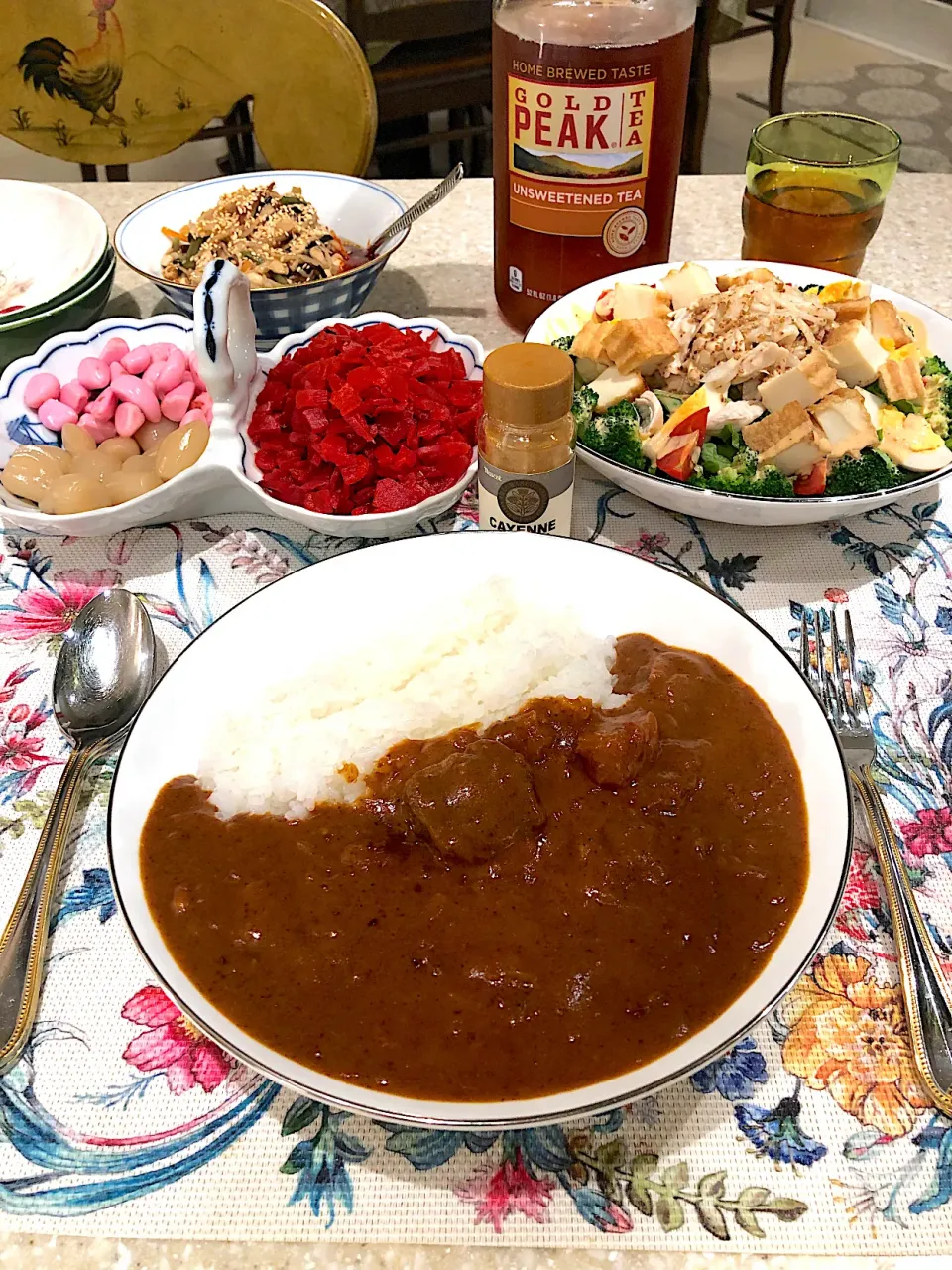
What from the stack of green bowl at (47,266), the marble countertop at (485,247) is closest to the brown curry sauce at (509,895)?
the stack of green bowl at (47,266)

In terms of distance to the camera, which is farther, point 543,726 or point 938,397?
point 938,397

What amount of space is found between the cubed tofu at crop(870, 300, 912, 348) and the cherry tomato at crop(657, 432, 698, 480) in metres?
0.61

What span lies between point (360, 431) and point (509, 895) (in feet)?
3.50

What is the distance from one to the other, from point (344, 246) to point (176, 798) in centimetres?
189

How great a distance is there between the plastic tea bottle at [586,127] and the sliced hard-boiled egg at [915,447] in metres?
0.86

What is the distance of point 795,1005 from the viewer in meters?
1.29

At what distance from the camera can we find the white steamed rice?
145 centimetres

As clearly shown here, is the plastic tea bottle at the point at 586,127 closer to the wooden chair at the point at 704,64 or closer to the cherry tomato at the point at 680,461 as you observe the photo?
the cherry tomato at the point at 680,461

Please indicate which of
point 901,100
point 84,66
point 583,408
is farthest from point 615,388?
point 901,100

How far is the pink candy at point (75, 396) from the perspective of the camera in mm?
2107

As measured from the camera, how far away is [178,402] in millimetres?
2090

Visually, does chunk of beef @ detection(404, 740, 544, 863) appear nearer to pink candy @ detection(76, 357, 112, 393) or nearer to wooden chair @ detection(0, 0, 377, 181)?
pink candy @ detection(76, 357, 112, 393)

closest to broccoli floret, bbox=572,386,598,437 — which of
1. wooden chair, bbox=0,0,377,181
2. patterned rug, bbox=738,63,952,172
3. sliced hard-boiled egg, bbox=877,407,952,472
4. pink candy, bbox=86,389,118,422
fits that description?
sliced hard-boiled egg, bbox=877,407,952,472

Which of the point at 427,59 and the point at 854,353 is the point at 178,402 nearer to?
the point at 854,353
